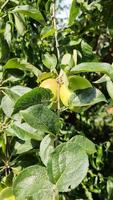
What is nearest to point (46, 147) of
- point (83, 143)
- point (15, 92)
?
point (83, 143)

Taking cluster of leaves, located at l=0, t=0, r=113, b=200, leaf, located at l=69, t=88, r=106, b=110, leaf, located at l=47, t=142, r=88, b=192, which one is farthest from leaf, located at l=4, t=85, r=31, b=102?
leaf, located at l=47, t=142, r=88, b=192

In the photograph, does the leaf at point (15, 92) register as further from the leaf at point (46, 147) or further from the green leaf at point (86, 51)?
the green leaf at point (86, 51)

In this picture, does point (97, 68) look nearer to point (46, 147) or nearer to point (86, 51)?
point (46, 147)

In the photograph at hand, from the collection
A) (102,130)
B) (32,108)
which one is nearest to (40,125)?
(32,108)

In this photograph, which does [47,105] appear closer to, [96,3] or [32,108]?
[32,108]

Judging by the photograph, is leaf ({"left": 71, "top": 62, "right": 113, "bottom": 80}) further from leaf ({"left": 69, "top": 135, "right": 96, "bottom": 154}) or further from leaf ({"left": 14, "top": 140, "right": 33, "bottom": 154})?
leaf ({"left": 14, "top": 140, "right": 33, "bottom": 154})

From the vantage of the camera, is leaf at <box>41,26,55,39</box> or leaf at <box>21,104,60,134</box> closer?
leaf at <box>21,104,60,134</box>
